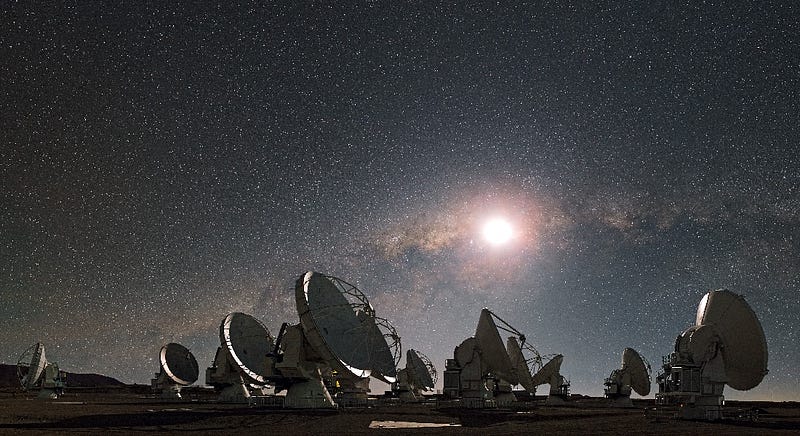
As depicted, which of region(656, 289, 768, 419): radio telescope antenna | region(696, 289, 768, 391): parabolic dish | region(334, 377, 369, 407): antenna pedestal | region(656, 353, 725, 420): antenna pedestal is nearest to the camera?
region(696, 289, 768, 391): parabolic dish

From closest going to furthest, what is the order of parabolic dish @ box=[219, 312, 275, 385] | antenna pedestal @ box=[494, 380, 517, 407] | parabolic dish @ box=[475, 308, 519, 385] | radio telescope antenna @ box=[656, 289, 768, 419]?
radio telescope antenna @ box=[656, 289, 768, 419] → parabolic dish @ box=[475, 308, 519, 385] → parabolic dish @ box=[219, 312, 275, 385] → antenna pedestal @ box=[494, 380, 517, 407]

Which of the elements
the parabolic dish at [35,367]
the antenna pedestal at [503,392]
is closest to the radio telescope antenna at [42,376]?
the parabolic dish at [35,367]

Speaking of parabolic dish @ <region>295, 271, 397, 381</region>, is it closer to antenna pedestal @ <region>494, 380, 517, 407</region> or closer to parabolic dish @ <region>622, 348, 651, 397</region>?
antenna pedestal @ <region>494, 380, 517, 407</region>

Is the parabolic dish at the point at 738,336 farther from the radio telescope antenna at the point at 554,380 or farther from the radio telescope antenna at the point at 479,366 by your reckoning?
the radio telescope antenna at the point at 554,380

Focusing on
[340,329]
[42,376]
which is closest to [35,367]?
[42,376]

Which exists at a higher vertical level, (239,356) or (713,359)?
(239,356)

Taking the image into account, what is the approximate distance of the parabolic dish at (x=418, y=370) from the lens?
82.2 metres

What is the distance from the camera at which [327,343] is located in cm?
4184

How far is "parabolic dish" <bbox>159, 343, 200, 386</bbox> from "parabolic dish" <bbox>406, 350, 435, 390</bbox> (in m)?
24.9

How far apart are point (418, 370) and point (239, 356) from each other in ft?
94.0

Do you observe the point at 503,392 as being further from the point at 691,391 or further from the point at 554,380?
the point at 691,391

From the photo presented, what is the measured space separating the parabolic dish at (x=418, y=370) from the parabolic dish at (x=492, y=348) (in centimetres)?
2647

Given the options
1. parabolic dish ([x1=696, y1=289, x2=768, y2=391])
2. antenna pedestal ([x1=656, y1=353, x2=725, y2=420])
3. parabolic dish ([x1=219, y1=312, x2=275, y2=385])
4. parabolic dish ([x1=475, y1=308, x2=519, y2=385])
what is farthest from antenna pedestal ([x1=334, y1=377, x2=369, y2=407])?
parabolic dish ([x1=696, y1=289, x2=768, y2=391])

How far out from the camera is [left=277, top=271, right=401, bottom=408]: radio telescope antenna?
4209cm
